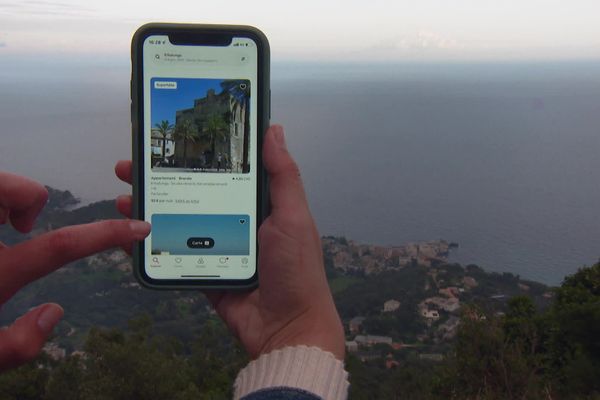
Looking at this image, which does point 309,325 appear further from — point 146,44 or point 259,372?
point 146,44

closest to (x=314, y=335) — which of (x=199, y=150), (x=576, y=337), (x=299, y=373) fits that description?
(x=299, y=373)

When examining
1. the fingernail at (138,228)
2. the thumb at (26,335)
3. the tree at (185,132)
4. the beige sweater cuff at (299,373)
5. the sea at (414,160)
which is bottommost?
the sea at (414,160)

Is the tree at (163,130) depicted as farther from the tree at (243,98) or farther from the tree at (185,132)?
the tree at (243,98)

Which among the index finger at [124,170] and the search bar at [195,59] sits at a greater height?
the search bar at [195,59]

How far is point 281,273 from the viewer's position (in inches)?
53.1

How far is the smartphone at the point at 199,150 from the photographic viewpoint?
1529mm

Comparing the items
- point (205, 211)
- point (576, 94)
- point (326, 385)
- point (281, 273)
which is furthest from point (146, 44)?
point (576, 94)

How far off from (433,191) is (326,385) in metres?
21.5

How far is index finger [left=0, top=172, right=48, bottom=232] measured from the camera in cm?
108

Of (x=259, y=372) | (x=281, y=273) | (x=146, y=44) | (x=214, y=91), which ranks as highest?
(x=146, y=44)

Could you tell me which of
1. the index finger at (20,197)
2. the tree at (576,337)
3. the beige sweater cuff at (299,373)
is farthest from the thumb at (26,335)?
the tree at (576,337)

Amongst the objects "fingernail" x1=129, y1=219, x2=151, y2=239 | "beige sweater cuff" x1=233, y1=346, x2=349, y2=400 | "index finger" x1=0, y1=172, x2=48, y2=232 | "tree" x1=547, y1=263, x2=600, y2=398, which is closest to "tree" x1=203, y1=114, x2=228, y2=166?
"fingernail" x1=129, y1=219, x2=151, y2=239

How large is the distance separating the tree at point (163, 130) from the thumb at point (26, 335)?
649 mm

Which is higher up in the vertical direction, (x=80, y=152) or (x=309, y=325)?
(x=309, y=325)
